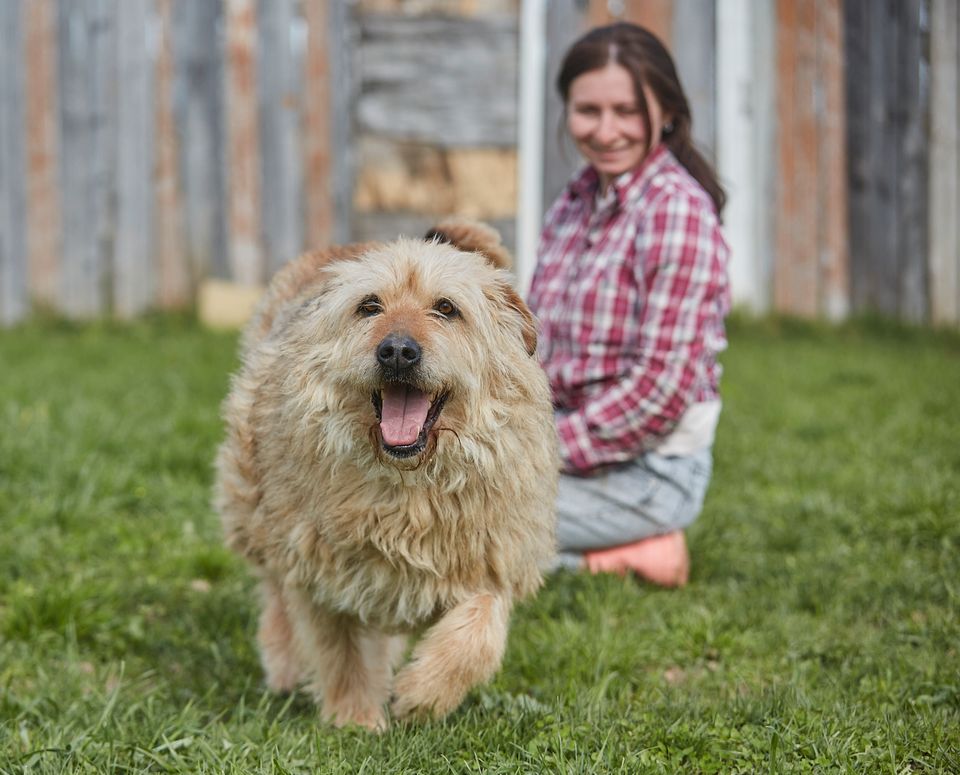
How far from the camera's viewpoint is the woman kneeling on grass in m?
3.91

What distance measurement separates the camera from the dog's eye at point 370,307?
2750 mm

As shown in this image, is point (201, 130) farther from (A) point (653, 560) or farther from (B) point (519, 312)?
(B) point (519, 312)

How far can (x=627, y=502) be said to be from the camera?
13.5 ft

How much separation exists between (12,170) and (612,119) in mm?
5822

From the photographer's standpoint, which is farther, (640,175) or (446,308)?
(640,175)

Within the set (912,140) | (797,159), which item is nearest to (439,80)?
(797,159)

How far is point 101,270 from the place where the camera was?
8.41 m

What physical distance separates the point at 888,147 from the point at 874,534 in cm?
533

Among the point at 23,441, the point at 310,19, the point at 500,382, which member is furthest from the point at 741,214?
the point at 500,382

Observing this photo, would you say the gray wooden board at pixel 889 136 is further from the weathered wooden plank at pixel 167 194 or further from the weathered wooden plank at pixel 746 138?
the weathered wooden plank at pixel 167 194

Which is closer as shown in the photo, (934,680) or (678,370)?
(934,680)

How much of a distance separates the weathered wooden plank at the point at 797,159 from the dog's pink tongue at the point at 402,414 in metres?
6.45

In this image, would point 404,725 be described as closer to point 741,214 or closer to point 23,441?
point 23,441

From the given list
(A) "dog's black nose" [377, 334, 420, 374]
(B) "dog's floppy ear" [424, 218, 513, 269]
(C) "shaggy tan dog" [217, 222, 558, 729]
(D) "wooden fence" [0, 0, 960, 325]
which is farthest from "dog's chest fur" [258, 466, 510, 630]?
(D) "wooden fence" [0, 0, 960, 325]
